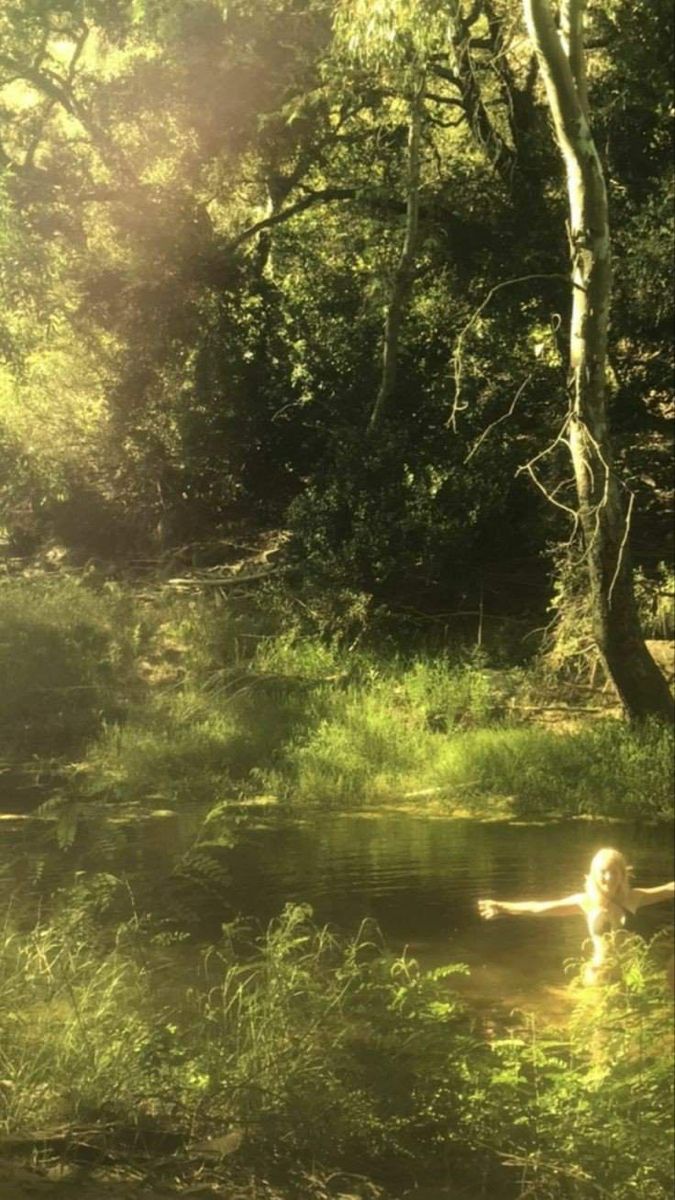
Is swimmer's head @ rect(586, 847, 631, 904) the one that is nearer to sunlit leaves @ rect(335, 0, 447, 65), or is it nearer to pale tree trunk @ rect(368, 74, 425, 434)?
sunlit leaves @ rect(335, 0, 447, 65)

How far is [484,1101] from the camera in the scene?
3.62 meters

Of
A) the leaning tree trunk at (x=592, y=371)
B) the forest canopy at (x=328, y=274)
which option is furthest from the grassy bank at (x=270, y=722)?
the forest canopy at (x=328, y=274)

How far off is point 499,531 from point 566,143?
16.0 ft

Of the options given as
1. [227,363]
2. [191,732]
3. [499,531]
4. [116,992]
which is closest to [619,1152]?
[116,992]

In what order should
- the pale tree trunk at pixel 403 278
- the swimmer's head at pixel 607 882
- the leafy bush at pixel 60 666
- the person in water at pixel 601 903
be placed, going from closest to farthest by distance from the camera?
the person in water at pixel 601 903 → the swimmer's head at pixel 607 882 → the leafy bush at pixel 60 666 → the pale tree trunk at pixel 403 278

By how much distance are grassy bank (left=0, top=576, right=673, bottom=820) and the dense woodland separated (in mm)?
43

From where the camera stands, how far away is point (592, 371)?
8484 millimetres

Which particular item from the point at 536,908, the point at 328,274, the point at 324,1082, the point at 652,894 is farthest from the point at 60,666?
the point at 324,1082

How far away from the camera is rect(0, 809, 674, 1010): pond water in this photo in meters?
5.30

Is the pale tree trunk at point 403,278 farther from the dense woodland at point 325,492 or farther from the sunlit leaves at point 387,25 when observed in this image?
the sunlit leaves at point 387,25

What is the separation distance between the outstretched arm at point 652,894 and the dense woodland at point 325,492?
0.62 metres

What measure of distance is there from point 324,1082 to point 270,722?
6.39m

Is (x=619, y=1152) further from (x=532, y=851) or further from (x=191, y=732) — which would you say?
(x=191, y=732)

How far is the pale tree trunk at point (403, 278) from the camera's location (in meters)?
11.8
